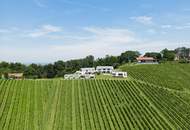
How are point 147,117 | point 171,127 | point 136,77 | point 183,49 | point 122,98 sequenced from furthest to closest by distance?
1. point 183,49
2. point 136,77
3. point 122,98
4. point 147,117
5. point 171,127

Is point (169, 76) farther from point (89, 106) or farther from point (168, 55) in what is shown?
point (168, 55)

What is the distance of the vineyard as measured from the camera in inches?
1644

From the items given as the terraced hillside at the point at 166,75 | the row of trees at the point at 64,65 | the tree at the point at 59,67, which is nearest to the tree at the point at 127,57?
the row of trees at the point at 64,65

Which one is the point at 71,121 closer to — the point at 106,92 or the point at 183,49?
the point at 106,92

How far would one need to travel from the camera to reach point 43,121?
42.8m

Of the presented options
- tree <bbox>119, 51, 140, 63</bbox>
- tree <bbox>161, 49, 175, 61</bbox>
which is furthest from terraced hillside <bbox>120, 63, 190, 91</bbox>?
tree <bbox>119, 51, 140, 63</bbox>

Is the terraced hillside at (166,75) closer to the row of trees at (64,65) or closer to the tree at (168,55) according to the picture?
the row of trees at (64,65)

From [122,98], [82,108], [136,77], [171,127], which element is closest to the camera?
[171,127]

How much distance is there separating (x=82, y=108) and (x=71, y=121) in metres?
5.34

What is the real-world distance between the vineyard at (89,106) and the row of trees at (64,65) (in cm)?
4294

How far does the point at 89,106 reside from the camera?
4834 cm

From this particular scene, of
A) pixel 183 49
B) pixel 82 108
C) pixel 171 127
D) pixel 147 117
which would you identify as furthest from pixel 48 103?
pixel 183 49

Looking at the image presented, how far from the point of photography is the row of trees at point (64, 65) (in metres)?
106

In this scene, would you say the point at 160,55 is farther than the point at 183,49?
No
